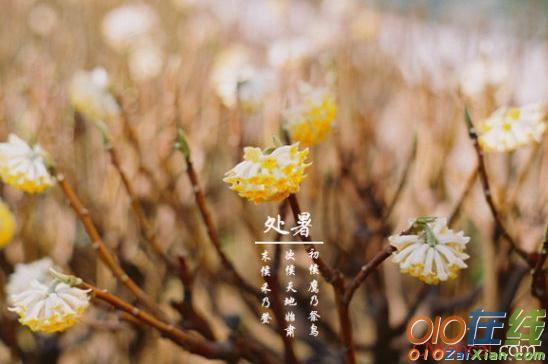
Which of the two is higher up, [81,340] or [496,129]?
[496,129]

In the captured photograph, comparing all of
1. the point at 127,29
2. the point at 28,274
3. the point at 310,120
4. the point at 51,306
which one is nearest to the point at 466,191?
the point at 310,120

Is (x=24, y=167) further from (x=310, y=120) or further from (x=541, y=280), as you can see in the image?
(x=541, y=280)

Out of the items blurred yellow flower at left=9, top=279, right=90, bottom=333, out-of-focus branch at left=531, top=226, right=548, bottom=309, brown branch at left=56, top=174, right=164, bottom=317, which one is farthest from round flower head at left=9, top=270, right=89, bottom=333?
out-of-focus branch at left=531, top=226, right=548, bottom=309

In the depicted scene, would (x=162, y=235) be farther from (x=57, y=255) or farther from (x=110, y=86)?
(x=110, y=86)

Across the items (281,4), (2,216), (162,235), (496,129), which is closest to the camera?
(496,129)

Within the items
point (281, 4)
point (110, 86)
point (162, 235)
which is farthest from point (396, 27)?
point (110, 86)

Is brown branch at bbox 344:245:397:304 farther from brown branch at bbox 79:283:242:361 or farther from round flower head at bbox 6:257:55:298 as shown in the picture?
round flower head at bbox 6:257:55:298
